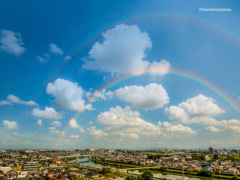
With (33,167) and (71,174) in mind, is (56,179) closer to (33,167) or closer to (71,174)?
(71,174)

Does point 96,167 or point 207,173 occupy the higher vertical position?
point 207,173

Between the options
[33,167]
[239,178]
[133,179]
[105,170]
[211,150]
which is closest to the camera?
[133,179]

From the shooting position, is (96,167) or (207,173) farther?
(96,167)

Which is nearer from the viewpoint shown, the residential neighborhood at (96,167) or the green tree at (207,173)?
the residential neighborhood at (96,167)

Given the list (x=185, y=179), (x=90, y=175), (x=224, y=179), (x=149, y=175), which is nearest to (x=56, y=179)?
(x=90, y=175)

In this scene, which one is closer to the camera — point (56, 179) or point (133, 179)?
point (133, 179)

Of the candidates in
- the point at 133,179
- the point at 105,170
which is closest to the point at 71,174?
the point at 105,170

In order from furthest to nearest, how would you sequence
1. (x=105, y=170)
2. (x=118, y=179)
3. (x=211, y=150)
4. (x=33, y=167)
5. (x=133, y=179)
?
(x=211, y=150) < (x=33, y=167) < (x=105, y=170) < (x=118, y=179) < (x=133, y=179)

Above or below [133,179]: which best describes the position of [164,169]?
below

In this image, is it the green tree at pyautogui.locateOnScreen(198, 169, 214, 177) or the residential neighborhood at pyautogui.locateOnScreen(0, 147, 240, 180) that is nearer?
the residential neighborhood at pyautogui.locateOnScreen(0, 147, 240, 180)
